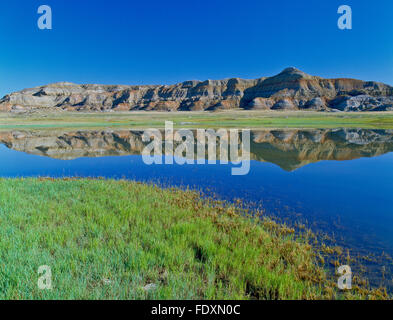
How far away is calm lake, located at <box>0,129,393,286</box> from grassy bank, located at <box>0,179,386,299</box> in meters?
1.72

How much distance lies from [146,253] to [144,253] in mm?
140

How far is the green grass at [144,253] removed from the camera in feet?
12.3

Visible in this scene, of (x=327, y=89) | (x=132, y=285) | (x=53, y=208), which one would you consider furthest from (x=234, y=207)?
(x=327, y=89)

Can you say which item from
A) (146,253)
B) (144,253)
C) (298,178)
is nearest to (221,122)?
(298,178)

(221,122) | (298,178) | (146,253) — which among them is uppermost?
(221,122)

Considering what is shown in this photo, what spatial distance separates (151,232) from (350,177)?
1247cm

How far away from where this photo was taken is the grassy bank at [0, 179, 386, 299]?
148 inches

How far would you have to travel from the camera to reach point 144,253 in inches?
186

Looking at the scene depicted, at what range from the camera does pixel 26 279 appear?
12.1ft

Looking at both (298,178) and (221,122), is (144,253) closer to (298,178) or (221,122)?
(298,178)

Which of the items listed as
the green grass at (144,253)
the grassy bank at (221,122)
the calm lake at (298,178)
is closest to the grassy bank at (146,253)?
the green grass at (144,253)

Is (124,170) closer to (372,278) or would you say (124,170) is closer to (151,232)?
(151,232)

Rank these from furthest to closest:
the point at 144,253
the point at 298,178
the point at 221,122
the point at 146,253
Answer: the point at 221,122 < the point at 298,178 < the point at 146,253 < the point at 144,253

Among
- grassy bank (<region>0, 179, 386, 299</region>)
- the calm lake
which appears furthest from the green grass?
the calm lake
